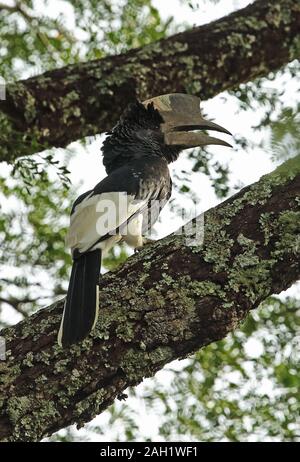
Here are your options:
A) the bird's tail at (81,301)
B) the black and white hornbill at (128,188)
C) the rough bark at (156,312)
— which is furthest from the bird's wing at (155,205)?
the rough bark at (156,312)

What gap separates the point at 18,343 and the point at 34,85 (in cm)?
121

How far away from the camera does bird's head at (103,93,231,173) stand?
334cm

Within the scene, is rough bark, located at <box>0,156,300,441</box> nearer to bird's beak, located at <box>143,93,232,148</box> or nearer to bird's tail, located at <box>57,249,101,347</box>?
bird's tail, located at <box>57,249,101,347</box>

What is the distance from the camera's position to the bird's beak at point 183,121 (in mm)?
3314

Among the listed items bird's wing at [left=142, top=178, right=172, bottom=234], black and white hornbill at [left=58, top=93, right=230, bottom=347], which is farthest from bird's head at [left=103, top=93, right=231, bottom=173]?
bird's wing at [left=142, top=178, right=172, bottom=234]

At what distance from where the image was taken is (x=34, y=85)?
308 cm

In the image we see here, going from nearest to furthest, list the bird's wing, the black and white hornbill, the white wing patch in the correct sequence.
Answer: the black and white hornbill < the white wing patch < the bird's wing

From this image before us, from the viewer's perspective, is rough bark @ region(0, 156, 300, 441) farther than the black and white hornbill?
No

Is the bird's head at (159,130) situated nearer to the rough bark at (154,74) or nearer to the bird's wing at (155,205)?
the rough bark at (154,74)

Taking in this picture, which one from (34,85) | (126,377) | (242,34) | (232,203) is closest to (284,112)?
(126,377)

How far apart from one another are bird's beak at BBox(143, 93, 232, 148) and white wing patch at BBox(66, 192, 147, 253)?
0.45m

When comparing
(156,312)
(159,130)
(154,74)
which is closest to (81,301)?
(156,312)

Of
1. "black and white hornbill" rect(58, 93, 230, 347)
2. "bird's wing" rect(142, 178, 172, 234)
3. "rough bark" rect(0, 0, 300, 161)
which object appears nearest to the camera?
"black and white hornbill" rect(58, 93, 230, 347)
